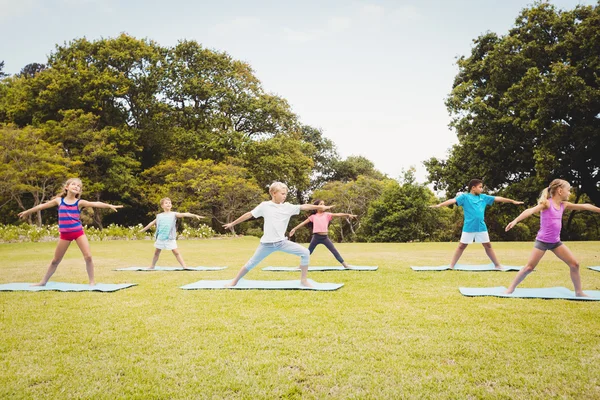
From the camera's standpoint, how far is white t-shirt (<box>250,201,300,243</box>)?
7355mm

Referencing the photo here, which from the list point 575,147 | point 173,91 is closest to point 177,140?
point 173,91

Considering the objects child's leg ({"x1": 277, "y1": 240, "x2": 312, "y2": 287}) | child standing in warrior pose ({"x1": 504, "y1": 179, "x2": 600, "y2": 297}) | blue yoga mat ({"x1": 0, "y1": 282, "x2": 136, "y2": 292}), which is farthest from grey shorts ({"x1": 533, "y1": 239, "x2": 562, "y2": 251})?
blue yoga mat ({"x1": 0, "y1": 282, "x2": 136, "y2": 292})

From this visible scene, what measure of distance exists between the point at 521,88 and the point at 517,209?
23.2 ft

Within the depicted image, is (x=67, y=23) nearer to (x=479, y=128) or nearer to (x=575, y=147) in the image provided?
(x=479, y=128)

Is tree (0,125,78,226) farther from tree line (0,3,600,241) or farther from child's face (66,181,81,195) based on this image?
child's face (66,181,81,195)

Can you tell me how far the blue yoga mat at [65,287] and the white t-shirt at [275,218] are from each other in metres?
2.78

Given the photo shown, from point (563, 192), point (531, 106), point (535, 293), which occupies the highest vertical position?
point (531, 106)

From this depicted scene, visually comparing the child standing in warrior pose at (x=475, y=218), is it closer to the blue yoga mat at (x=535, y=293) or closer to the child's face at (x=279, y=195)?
the blue yoga mat at (x=535, y=293)

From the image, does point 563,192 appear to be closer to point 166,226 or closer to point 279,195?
point 279,195

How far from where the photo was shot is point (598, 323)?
4789 millimetres

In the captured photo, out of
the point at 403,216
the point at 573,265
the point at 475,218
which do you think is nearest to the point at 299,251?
the point at 573,265

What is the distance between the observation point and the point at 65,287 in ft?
25.1

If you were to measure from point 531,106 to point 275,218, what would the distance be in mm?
18141

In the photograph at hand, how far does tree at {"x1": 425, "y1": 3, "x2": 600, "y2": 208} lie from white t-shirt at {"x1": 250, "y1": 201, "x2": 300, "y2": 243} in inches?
685
